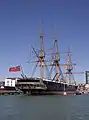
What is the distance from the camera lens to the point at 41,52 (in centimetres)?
19850

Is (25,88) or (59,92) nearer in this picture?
(25,88)

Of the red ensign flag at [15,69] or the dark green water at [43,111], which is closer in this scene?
the dark green water at [43,111]

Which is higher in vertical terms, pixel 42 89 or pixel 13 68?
pixel 13 68

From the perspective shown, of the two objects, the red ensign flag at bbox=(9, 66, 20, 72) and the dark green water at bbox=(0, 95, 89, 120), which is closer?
the dark green water at bbox=(0, 95, 89, 120)

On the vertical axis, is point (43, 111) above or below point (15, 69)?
below

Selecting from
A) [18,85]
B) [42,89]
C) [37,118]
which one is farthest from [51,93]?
[37,118]

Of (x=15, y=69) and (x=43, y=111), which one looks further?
(x=15, y=69)

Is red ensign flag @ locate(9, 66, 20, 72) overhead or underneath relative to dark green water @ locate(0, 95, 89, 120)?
overhead

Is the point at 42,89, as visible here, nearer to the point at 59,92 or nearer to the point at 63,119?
the point at 59,92

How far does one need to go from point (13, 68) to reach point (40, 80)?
67.6ft

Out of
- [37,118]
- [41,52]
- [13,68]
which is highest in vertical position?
[41,52]

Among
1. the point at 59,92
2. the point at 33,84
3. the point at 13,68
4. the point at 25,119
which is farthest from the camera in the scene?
the point at 59,92

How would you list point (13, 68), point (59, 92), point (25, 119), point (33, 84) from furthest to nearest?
point (59, 92), point (33, 84), point (13, 68), point (25, 119)

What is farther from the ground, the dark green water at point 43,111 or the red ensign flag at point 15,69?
the red ensign flag at point 15,69
